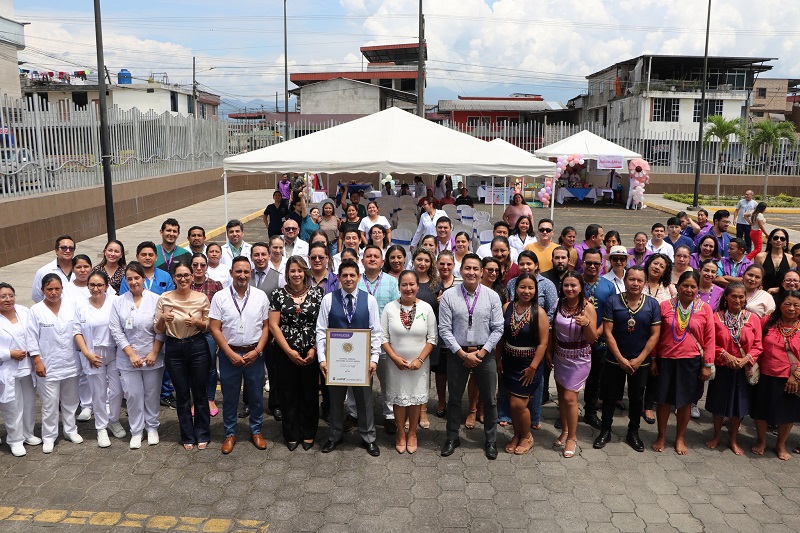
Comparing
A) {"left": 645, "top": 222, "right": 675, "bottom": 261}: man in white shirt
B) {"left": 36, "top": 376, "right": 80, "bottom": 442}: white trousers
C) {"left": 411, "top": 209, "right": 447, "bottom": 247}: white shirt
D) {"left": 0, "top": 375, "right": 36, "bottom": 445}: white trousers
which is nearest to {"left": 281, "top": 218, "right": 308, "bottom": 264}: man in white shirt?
{"left": 411, "top": 209, "right": 447, "bottom": 247}: white shirt

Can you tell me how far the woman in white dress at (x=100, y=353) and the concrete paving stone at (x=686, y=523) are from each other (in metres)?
4.43

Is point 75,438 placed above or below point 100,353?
below

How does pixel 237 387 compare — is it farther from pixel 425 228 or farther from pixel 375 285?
pixel 425 228

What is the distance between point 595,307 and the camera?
18.5 ft

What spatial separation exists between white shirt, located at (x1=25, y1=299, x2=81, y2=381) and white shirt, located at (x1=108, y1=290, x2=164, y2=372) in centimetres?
36

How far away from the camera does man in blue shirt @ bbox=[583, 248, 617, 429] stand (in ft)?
18.7

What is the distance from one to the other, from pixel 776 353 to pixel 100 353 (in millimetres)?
5591

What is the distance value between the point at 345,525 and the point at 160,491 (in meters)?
1.46

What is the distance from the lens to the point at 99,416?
5543mm

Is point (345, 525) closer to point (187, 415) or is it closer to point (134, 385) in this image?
point (187, 415)

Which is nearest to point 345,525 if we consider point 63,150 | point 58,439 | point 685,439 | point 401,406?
point 401,406

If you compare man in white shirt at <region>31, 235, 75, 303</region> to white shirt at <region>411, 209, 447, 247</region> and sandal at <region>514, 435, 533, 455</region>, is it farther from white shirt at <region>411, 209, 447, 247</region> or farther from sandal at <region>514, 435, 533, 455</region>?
white shirt at <region>411, 209, 447, 247</region>

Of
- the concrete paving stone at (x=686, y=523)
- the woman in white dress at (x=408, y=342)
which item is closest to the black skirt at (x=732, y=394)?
the concrete paving stone at (x=686, y=523)

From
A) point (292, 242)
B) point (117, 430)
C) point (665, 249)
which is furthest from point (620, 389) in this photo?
point (117, 430)
